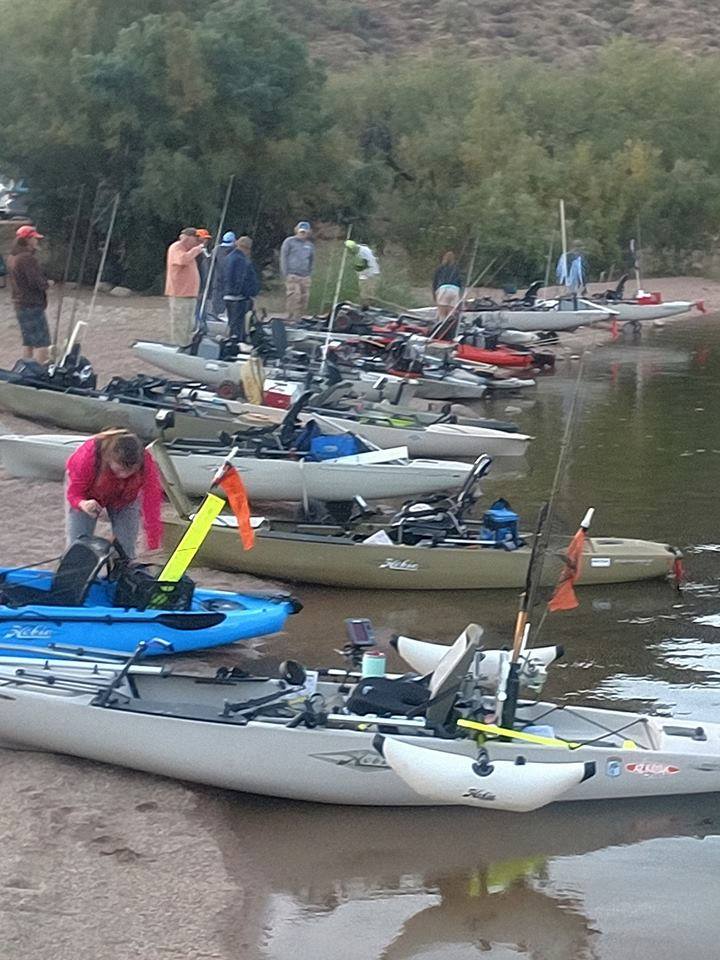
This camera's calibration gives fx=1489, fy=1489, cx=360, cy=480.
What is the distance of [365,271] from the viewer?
81.5ft

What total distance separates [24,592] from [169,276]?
10.6 metres

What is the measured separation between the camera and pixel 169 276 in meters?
19.0

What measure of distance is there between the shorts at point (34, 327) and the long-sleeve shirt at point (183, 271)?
2.09 metres

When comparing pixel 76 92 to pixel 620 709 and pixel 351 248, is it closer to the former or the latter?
pixel 351 248

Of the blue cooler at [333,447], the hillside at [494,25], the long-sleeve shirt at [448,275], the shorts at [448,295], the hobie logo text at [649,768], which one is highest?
the hillside at [494,25]

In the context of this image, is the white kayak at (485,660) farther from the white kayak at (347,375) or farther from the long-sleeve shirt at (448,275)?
the long-sleeve shirt at (448,275)

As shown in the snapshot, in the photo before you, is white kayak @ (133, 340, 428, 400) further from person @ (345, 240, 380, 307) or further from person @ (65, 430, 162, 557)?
person @ (65, 430, 162, 557)

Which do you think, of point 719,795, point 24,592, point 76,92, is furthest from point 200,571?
point 76,92

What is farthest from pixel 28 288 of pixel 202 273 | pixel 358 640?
pixel 358 640

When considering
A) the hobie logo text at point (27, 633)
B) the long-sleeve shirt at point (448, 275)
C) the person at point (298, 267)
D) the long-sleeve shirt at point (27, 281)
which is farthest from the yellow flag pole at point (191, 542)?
the long-sleeve shirt at point (448, 275)

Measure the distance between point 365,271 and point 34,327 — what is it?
8.66 m

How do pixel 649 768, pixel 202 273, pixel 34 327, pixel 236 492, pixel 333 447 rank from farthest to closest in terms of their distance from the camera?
A: pixel 202 273, pixel 34 327, pixel 333 447, pixel 236 492, pixel 649 768

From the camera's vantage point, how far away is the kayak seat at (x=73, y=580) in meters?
8.82

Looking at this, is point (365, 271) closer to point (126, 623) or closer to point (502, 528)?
point (502, 528)
